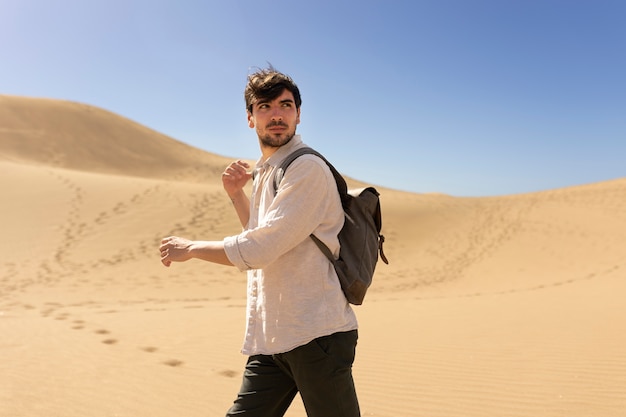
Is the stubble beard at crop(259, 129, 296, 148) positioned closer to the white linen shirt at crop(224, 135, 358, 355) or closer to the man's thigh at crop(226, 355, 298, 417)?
the white linen shirt at crop(224, 135, 358, 355)

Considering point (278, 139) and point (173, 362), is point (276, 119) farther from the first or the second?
point (173, 362)

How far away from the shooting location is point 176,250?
1.60 meters

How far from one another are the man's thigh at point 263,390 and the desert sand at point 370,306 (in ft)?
6.77

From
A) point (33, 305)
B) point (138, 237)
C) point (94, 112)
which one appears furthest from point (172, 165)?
point (33, 305)

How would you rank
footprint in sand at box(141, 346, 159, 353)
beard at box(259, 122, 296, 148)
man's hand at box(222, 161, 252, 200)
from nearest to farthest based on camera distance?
beard at box(259, 122, 296, 148) → man's hand at box(222, 161, 252, 200) → footprint in sand at box(141, 346, 159, 353)

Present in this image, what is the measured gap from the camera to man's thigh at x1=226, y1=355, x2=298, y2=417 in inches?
70.5

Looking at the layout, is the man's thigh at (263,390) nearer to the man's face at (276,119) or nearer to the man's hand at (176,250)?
the man's hand at (176,250)

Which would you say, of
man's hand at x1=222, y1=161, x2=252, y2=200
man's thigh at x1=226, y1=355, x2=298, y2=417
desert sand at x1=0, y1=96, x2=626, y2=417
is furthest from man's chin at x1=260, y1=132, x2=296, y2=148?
desert sand at x1=0, y1=96, x2=626, y2=417

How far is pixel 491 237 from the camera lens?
16172 mm

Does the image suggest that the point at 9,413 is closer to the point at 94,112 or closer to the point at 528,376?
the point at 528,376

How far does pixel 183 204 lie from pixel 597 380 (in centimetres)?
1448

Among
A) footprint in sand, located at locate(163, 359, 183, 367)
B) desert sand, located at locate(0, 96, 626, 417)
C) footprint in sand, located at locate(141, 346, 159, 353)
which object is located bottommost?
footprint in sand, located at locate(163, 359, 183, 367)

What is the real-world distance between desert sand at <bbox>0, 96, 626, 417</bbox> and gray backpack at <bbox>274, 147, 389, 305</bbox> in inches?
96.5

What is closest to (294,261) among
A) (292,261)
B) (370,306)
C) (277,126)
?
(292,261)
